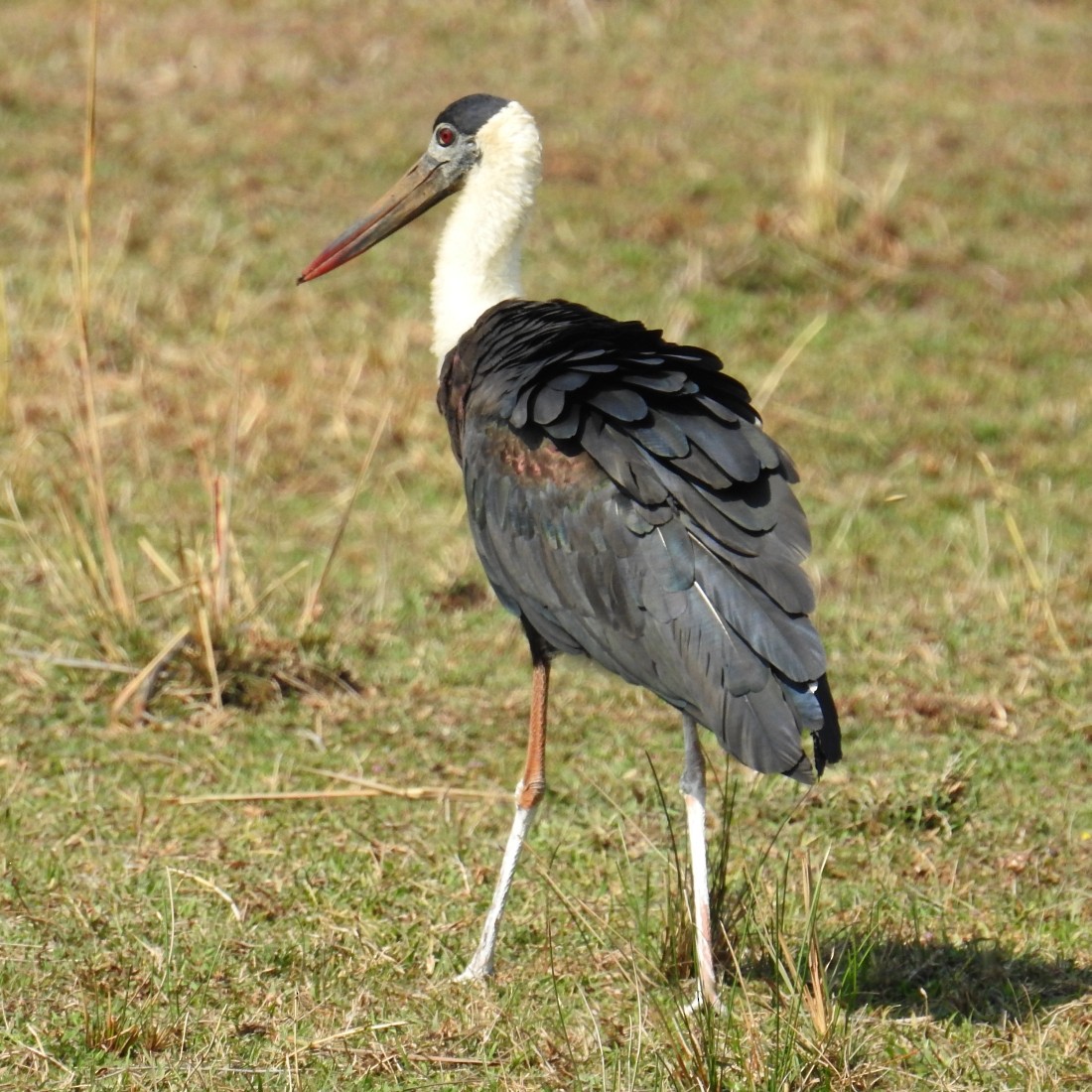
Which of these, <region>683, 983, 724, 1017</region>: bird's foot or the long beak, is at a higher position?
the long beak

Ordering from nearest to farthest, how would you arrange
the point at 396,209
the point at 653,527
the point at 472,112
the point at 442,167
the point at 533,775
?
the point at 653,527, the point at 533,775, the point at 472,112, the point at 442,167, the point at 396,209

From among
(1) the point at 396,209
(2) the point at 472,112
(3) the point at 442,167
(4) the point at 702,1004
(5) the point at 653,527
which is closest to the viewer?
(4) the point at 702,1004

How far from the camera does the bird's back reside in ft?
11.8

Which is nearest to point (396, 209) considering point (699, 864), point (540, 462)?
point (540, 462)

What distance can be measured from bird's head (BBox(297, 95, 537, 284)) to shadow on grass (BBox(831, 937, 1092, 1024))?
2.29 m

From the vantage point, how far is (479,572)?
6.40 metres

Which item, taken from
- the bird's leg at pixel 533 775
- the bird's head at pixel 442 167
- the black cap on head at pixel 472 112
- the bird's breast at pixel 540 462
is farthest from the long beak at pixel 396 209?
the bird's leg at pixel 533 775

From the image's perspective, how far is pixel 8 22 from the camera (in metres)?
11.5

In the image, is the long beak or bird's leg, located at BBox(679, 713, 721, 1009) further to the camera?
the long beak

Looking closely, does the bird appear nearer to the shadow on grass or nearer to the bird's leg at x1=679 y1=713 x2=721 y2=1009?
the bird's leg at x1=679 y1=713 x2=721 y2=1009

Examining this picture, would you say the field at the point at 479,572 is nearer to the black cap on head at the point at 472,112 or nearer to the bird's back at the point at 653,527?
the bird's back at the point at 653,527

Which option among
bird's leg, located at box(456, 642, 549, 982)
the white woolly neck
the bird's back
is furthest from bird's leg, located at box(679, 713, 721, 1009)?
the white woolly neck

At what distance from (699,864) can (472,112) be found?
2247mm

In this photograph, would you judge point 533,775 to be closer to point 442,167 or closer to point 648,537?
point 648,537
